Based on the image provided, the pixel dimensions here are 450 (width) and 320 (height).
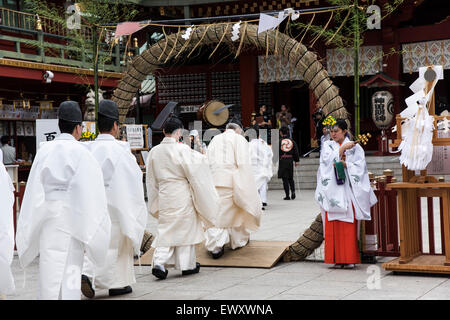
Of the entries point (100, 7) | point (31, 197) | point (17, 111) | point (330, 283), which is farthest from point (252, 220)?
point (17, 111)

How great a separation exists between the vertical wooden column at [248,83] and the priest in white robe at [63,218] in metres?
16.1

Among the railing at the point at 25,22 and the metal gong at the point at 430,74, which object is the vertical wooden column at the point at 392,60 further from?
the metal gong at the point at 430,74

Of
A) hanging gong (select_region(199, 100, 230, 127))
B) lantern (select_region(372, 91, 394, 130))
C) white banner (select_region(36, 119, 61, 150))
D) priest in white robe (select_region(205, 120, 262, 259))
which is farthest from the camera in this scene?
lantern (select_region(372, 91, 394, 130))

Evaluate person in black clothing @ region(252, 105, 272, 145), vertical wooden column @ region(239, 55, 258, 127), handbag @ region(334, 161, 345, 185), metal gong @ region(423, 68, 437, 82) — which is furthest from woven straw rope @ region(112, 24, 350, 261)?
vertical wooden column @ region(239, 55, 258, 127)

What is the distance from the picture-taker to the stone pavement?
5.93m

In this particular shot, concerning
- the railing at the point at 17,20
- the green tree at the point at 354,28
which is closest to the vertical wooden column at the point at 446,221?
the green tree at the point at 354,28

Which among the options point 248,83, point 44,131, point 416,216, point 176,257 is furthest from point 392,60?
point 176,257

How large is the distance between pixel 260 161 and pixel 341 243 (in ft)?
22.8

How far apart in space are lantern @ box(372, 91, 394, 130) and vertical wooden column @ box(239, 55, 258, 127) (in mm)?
4142

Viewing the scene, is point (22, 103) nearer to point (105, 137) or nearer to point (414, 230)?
point (105, 137)

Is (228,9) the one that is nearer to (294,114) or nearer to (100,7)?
(294,114)

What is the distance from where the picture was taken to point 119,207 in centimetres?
602

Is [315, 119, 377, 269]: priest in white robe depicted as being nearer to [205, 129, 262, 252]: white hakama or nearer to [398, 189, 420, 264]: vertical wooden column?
[398, 189, 420, 264]: vertical wooden column

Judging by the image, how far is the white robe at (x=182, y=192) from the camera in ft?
23.8
